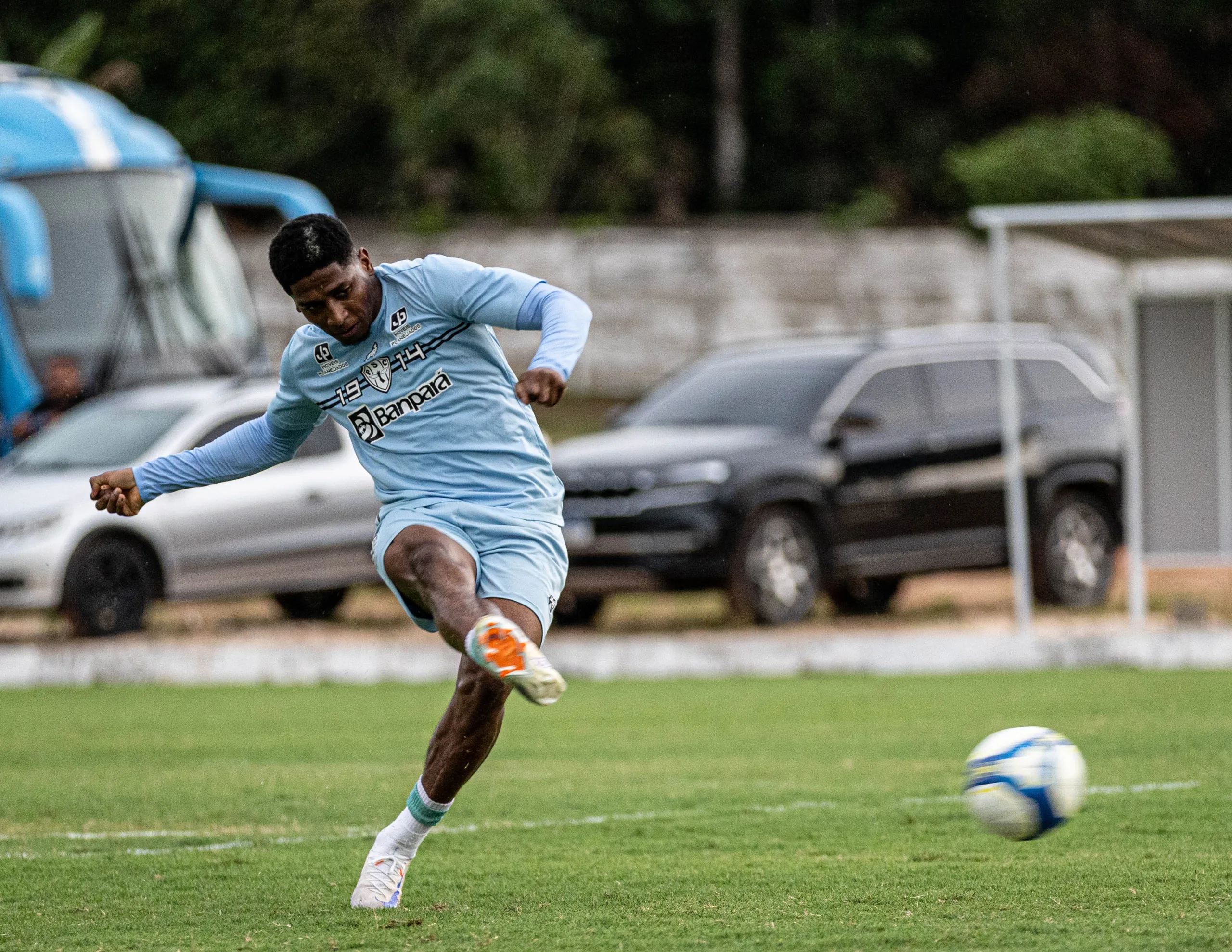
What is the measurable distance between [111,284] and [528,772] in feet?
33.8

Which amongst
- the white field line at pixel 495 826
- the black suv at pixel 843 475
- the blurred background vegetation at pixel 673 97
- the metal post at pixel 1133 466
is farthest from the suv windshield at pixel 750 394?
the blurred background vegetation at pixel 673 97

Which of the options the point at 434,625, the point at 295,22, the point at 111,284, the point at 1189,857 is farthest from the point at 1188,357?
the point at 295,22

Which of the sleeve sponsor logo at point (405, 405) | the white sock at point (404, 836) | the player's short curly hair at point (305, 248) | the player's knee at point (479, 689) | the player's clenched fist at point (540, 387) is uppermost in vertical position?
the player's short curly hair at point (305, 248)

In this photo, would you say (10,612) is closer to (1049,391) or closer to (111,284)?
(111,284)

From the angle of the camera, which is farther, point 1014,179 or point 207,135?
point 207,135

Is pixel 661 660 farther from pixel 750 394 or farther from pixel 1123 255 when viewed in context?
pixel 1123 255

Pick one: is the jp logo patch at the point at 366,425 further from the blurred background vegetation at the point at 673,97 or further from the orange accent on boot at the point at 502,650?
the blurred background vegetation at the point at 673,97

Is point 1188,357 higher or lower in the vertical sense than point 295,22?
lower

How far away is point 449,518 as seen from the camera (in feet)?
19.5

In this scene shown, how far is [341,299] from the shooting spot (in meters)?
5.86

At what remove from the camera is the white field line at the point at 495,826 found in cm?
711

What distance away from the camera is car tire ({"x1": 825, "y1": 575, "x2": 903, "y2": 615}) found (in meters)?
17.5

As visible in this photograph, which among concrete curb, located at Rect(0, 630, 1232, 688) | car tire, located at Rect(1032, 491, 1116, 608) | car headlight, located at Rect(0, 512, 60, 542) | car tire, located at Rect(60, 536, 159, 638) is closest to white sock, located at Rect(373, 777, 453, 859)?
concrete curb, located at Rect(0, 630, 1232, 688)

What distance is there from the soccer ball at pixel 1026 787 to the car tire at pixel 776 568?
9.29m
